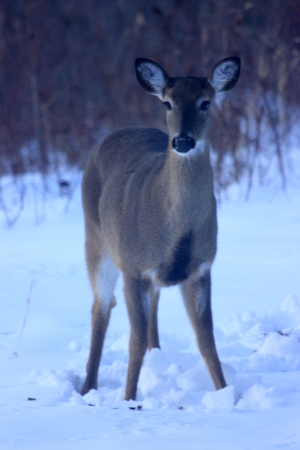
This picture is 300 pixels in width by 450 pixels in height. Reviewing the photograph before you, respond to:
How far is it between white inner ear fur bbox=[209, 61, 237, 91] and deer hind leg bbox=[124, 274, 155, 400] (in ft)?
4.06

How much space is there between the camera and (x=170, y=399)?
3.45m

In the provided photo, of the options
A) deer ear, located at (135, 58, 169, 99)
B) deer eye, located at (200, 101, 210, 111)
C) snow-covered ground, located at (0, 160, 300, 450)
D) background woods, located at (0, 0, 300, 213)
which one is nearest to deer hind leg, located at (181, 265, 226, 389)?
snow-covered ground, located at (0, 160, 300, 450)

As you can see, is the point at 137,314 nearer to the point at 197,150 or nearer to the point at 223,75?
the point at 197,150

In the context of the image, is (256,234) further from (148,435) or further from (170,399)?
(148,435)

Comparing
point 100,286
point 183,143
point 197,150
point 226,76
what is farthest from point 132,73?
point 183,143

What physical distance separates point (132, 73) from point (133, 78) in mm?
267

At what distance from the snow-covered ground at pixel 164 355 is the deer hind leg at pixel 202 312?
111 mm

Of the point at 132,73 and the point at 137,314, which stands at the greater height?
the point at 132,73

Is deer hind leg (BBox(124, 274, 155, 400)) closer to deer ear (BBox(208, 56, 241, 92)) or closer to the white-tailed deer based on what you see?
the white-tailed deer

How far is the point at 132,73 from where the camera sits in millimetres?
14258

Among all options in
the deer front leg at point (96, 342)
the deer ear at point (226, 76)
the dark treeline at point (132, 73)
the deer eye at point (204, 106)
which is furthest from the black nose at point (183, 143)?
the dark treeline at point (132, 73)

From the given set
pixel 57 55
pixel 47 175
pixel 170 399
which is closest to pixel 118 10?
pixel 57 55

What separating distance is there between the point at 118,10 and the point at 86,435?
12731 millimetres

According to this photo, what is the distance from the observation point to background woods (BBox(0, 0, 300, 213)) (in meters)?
9.13
